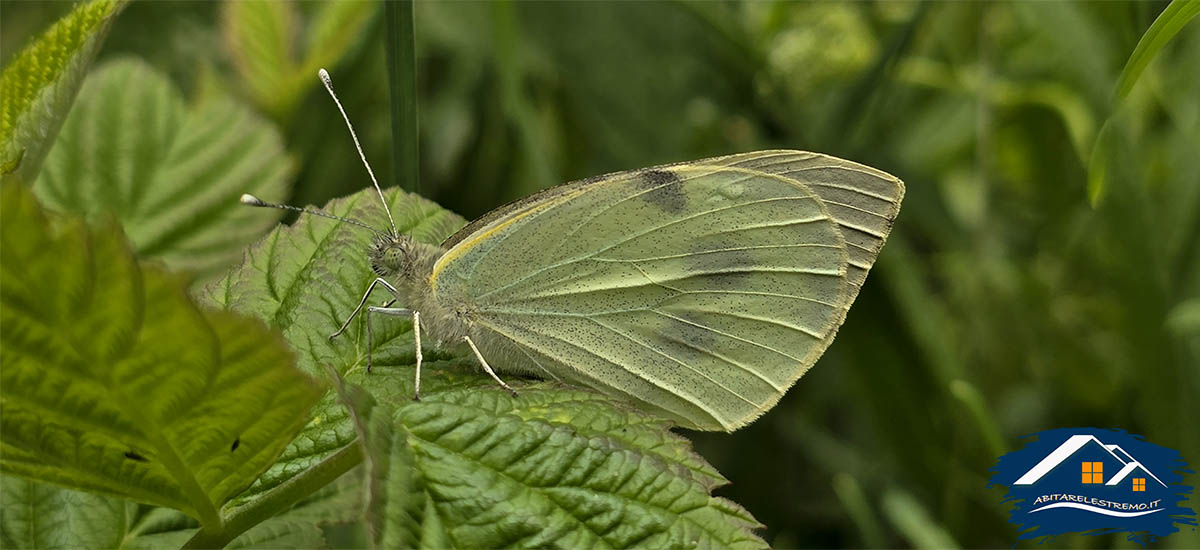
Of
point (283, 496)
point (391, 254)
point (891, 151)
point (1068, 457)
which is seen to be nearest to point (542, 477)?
point (283, 496)

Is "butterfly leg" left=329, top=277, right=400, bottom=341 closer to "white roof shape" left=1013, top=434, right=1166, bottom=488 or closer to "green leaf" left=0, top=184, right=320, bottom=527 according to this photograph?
"green leaf" left=0, top=184, right=320, bottom=527

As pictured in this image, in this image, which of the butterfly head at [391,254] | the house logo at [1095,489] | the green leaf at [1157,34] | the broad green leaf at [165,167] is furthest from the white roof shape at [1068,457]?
the broad green leaf at [165,167]

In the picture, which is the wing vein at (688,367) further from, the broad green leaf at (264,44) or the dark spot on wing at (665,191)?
the broad green leaf at (264,44)

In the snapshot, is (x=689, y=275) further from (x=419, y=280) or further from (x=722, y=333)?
(x=419, y=280)

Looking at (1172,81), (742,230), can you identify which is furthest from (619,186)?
(1172,81)

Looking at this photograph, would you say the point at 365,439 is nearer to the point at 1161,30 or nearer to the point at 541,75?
the point at 1161,30

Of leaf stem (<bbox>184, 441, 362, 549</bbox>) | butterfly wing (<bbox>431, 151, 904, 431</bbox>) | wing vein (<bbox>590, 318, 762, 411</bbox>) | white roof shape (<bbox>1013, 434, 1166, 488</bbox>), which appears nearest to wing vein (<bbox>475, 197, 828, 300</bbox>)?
butterfly wing (<bbox>431, 151, 904, 431</bbox>)
